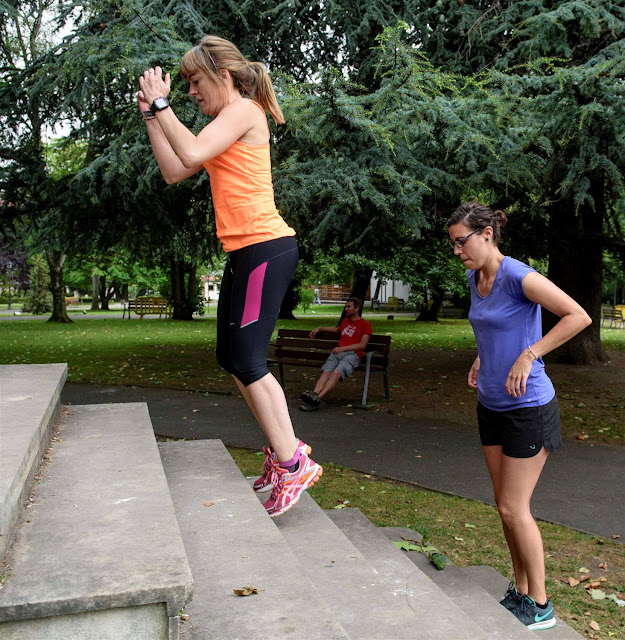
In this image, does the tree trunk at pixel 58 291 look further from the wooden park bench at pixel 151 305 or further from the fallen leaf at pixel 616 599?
the fallen leaf at pixel 616 599

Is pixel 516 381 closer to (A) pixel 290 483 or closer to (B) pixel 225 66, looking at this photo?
(A) pixel 290 483

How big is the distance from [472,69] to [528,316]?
26.9 feet

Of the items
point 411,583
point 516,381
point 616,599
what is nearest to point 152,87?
point 516,381

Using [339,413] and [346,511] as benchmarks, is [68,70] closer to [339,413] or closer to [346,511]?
[339,413]

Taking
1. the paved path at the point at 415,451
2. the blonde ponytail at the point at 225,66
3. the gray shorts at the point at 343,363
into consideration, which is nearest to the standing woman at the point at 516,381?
the blonde ponytail at the point at 225,66

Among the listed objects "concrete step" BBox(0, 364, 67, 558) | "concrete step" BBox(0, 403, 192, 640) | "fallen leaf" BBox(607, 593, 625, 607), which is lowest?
"fallen leaf" BBox(607, 593, 625, 607)

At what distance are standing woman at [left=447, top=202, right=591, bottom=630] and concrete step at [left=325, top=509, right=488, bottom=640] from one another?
0.44 meters

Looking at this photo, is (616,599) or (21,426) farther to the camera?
(616,599)

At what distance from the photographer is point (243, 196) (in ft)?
10.1

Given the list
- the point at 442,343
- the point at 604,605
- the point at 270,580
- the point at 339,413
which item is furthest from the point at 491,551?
the point at 442,343

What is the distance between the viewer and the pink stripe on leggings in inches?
120

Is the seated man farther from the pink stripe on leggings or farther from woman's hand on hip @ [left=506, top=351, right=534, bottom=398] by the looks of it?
woman's hand on hip @ [left=506, top=351, right=534, bottom=398]

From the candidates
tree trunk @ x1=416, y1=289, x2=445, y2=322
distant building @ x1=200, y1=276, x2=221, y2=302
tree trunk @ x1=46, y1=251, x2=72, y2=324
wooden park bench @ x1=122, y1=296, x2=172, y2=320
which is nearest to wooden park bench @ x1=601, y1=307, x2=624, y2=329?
tree trunk @ x1=416, y1=289, x2=445, y2=322

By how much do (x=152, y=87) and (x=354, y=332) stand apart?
6656 millimetres
